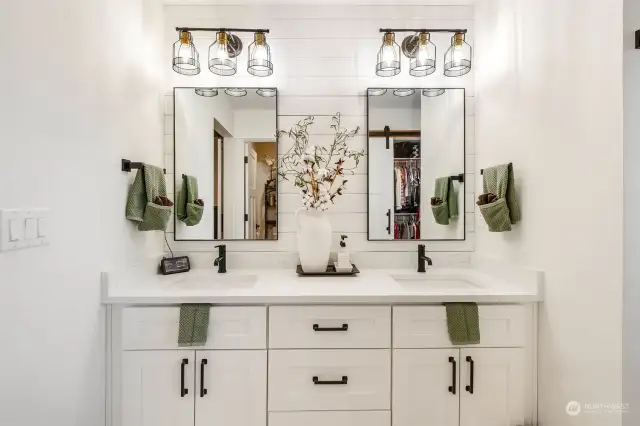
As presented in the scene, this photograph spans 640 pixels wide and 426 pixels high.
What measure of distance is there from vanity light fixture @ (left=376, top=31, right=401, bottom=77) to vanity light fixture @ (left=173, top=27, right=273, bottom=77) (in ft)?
2.14

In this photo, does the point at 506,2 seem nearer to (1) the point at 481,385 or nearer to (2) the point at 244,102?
(2) the point at 244,102

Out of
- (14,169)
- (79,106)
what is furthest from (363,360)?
(79,106)

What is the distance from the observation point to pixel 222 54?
2.09 m

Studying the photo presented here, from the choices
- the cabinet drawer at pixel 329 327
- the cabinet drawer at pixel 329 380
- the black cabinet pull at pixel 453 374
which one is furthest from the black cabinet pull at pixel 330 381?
the black cabinet pull at pixel 453 374

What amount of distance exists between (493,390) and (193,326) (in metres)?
1.37

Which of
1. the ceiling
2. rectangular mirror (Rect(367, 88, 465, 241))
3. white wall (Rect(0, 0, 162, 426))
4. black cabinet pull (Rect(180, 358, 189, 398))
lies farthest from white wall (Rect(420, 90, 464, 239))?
white wall (Rect(0, 0, 162, 426))

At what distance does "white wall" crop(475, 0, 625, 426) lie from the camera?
1230 mm

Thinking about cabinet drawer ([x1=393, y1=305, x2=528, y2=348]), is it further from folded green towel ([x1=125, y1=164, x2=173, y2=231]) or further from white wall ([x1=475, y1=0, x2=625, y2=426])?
folded green towel ([x1=125, y1=164, x2=173, y2=231])

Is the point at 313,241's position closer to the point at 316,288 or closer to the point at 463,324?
the point at 316,288

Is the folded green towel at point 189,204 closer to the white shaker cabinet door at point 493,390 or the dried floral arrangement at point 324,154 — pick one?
the dried floral arrangement at point 324,154

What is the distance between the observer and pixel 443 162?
2.24 metres

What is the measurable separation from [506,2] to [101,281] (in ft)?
7.89

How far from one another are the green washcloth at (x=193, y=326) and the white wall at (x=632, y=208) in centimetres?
156

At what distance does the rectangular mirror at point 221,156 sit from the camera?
2.21 m
